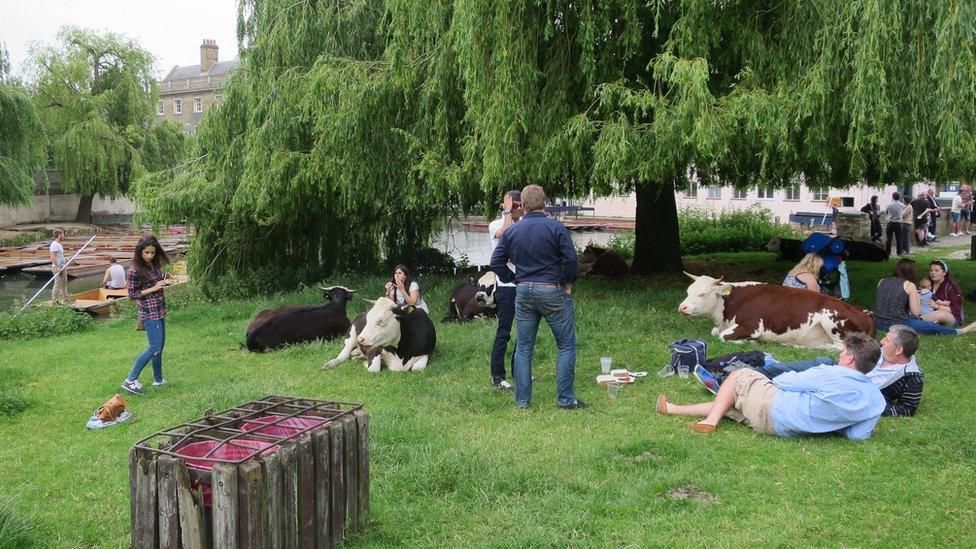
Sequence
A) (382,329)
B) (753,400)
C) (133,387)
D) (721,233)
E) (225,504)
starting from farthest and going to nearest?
(721,233) < (382,329) < (133,387) < (753,400) < (225,504)

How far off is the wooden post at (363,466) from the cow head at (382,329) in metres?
4.42

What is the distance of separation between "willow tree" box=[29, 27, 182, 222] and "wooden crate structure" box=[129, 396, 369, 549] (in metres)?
38.3

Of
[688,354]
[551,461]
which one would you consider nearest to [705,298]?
[688,354]

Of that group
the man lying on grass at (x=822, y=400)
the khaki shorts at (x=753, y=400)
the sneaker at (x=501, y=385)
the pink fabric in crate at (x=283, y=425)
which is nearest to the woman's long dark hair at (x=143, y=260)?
the sneaker at (x=501, y=385)

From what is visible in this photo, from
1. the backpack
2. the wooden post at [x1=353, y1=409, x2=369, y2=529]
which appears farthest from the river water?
the wooden post at [x1=353, y1=409, x2=369, y2=529]

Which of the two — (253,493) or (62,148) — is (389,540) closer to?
(253,493)

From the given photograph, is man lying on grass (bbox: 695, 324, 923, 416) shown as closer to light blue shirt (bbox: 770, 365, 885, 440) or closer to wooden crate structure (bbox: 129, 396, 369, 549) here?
light blue shirt (bbox: 770, 365, 885, 440)

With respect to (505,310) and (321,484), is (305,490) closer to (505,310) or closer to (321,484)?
(321,484)

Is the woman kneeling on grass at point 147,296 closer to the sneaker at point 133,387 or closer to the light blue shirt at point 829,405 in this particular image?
the sneaker at point 133,387

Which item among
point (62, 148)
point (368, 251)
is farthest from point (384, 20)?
point (62, 148)

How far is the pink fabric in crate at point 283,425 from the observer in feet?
16.0

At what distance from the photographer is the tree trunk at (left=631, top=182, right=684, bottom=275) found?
15648mm

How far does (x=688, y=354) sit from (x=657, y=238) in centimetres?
745

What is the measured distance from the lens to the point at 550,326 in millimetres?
7406
